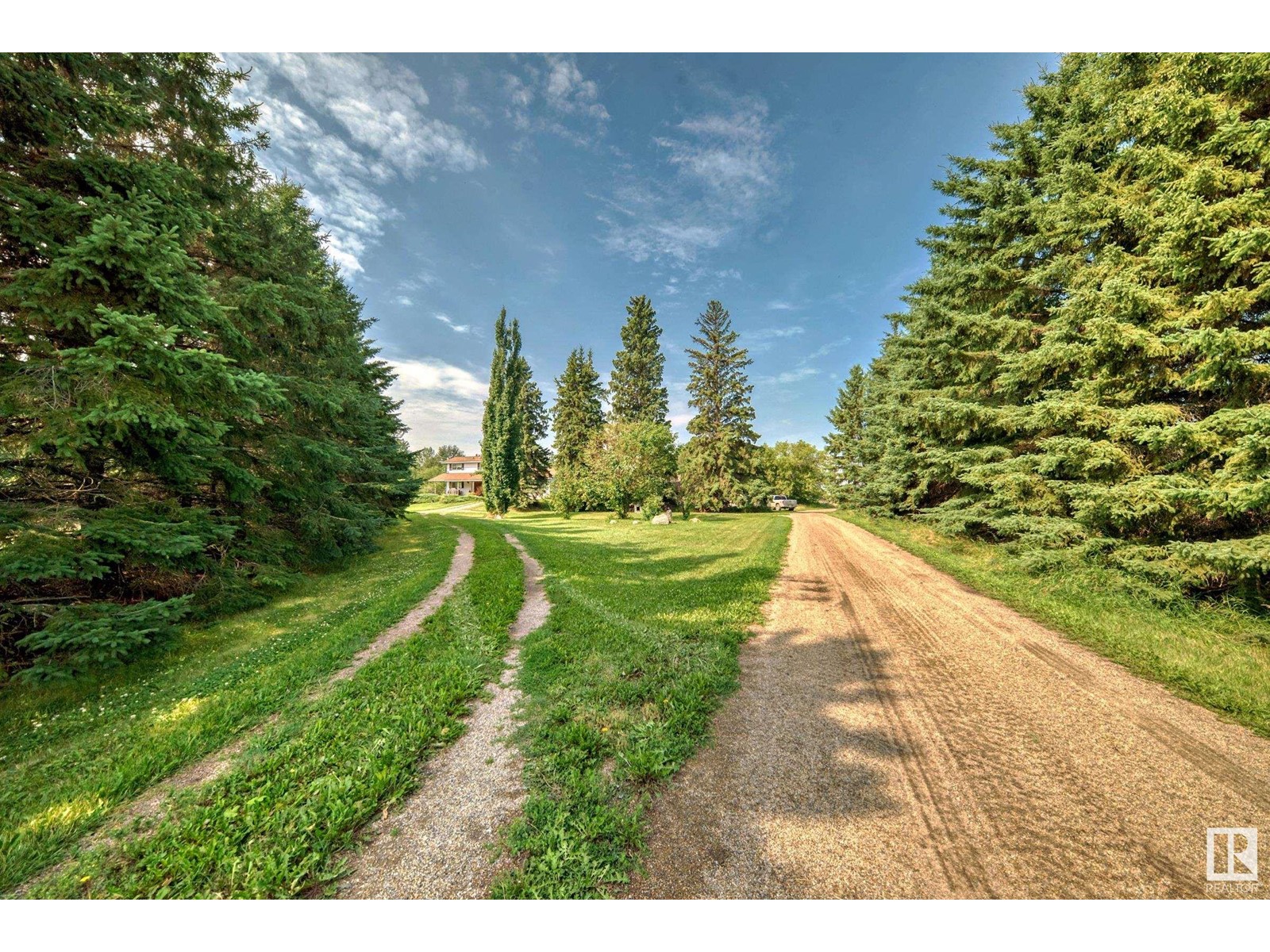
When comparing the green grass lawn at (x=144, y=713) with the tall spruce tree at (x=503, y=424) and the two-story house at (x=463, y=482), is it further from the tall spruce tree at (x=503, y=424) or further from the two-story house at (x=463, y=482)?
the two-story house at (x=463, y=482)

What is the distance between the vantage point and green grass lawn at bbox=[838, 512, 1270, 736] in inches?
172

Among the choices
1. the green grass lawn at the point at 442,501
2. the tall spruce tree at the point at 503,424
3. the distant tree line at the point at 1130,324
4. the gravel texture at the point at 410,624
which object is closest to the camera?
the gravel texture at the point at 410,624

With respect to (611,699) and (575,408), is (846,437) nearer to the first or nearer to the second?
(575,408)

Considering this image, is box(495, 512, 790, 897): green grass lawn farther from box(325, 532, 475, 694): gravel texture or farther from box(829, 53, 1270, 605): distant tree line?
box(829, 53, 1270, 605): distant tree line

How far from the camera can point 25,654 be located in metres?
5.13

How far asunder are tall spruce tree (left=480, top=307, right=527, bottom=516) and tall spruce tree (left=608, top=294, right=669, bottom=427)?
9209mm

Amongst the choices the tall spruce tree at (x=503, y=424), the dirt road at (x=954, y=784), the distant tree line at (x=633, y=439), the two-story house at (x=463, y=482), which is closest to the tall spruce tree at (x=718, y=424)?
the distant tree line at (x=633, y=439)

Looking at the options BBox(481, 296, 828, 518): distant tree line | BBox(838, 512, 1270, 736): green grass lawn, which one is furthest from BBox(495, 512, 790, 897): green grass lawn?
BBox(481, 296, 828, 518): distant tree line

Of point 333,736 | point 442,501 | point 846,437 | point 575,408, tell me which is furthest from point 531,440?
point 333,736

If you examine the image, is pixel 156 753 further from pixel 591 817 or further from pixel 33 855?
pixel 591 817

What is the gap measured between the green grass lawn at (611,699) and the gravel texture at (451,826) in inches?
7.5

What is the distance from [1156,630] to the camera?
230 inches

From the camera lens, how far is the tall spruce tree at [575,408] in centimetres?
3816

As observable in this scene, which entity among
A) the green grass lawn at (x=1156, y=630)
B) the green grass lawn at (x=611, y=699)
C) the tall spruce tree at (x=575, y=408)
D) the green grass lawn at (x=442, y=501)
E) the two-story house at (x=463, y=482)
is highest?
the tall spruce tree at (x=575, y=408)
